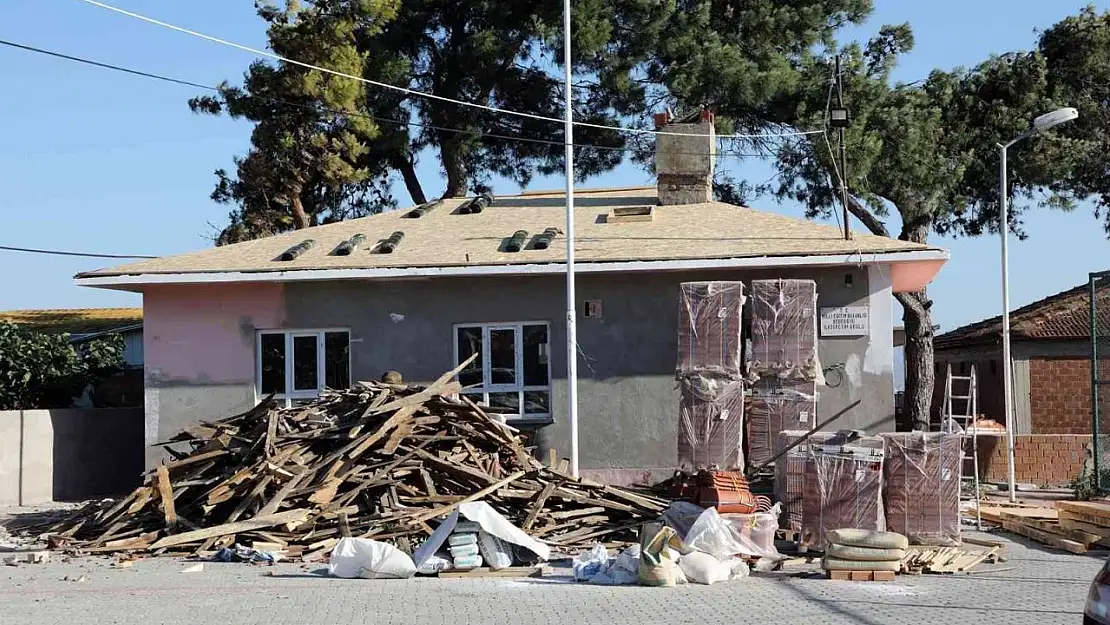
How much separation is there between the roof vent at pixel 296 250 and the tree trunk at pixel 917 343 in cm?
1560

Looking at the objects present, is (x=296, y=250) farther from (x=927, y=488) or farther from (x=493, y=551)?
(x=927, y=488)

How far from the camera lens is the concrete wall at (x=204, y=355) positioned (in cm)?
2050

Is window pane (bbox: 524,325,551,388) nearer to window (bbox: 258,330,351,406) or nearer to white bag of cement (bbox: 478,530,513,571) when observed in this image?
window (bbox: 258,330,351,406)

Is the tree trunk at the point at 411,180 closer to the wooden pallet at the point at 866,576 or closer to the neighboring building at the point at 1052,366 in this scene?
the neighboring building at the point at 1052,366

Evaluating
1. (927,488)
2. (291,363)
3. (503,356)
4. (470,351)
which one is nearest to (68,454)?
(291,363)

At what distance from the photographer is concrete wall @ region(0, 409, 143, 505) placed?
20859 mm

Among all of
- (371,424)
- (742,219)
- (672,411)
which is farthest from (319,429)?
(742,219)

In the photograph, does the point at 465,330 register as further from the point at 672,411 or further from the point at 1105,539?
the point at 1105,539

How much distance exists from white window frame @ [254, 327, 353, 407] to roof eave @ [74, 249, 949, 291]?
97 cm

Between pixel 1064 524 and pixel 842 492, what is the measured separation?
11.9 feet

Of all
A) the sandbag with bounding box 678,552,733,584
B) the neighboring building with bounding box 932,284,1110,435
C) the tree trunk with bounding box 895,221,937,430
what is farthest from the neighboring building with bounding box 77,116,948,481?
the neighboring building with bounding box 932,284,1110,435

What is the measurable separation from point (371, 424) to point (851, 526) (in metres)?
6.11

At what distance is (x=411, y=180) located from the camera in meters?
35.3

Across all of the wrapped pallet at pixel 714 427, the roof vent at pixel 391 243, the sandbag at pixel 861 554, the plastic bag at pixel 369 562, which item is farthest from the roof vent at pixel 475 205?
the sandbag at pixel 861 554
